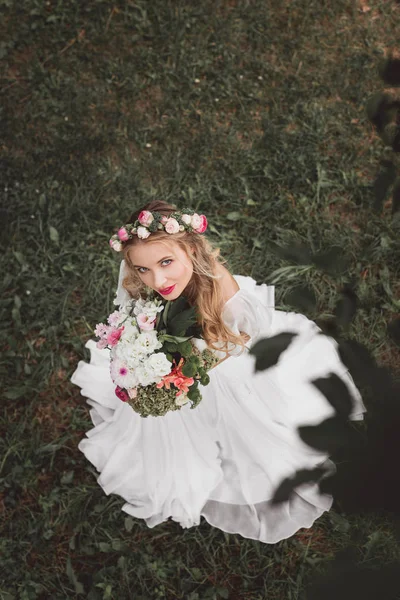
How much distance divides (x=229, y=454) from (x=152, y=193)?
7.37 feet

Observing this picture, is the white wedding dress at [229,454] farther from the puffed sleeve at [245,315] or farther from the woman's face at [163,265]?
the woman's face at [163,265]

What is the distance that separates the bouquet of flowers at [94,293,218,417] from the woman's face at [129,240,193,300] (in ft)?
0.41

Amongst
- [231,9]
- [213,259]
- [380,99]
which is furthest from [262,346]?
[231,9]

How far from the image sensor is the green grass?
11.6 ft

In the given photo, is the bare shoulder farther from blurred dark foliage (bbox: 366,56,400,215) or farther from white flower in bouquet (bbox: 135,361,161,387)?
blurred dark foliage (bbox: 366,56,400,215)

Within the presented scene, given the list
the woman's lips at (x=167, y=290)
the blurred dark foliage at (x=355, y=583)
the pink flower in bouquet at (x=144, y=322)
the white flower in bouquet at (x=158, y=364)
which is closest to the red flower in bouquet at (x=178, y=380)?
the white flower in bouquet at (x=158, y=364)

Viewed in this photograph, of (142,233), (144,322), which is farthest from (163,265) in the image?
(144,322)

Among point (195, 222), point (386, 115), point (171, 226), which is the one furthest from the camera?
point (195, 222)

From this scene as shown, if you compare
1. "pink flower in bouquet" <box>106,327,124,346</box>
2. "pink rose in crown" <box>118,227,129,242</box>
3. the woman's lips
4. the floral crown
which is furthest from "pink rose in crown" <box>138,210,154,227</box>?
"pink flower in bouquet" <box>106,327,124,346</box>

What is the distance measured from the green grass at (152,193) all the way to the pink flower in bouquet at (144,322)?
3.96ft

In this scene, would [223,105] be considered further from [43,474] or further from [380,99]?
[380,99]

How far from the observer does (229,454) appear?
3.44 meters

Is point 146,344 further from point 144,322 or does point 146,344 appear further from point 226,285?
point 226,285

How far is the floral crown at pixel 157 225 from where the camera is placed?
268cm
